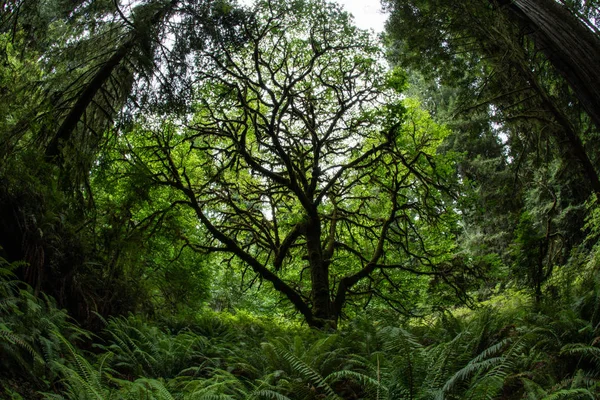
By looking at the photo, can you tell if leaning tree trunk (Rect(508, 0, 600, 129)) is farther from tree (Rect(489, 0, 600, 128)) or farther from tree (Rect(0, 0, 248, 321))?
tree (Rect(0, 0, 248, 321))

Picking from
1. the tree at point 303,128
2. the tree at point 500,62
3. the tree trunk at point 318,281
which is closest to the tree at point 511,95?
the tree at point 500,62

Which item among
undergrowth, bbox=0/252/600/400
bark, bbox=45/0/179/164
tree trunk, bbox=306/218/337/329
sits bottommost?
undergrowth, bbox=0/252/600/400

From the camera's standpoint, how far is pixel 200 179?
985 centimetres

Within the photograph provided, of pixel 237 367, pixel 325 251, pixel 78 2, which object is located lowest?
pixel 237 367

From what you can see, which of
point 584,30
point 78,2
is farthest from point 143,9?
point 584,30

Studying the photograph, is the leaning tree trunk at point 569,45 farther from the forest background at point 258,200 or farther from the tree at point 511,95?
the tree at point 511,95

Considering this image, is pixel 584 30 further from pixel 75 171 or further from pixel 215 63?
pixel 75 171

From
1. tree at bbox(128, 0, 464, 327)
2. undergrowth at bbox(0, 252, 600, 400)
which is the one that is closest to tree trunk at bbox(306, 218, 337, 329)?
tree at bbox(128, 0, 464, 327)

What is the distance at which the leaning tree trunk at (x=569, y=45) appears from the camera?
4.42 meters

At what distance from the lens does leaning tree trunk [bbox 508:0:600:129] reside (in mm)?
4422

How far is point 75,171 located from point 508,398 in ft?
19.6

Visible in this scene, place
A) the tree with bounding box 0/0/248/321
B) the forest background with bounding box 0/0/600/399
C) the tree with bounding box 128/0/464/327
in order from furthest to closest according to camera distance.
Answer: the tree with bounding box 128/0/464/327 → the tree with bounding box 0/0/248/321 → the forest background with bounding box 0/0/600/399

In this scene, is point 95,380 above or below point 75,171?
below

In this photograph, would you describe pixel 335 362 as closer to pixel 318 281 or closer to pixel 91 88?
pixel 318 281
